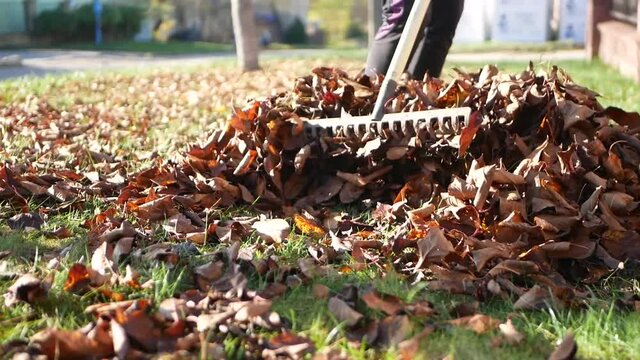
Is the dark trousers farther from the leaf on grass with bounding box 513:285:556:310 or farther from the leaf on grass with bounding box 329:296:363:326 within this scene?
the leaf on grass with bounding box 329:296:363:326

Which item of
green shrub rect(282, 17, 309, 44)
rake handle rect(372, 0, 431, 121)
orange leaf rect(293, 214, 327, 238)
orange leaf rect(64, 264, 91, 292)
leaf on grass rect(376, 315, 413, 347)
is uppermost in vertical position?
rake handle rect(372, 0, 431, 121)

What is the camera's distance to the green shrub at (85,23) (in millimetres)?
25516

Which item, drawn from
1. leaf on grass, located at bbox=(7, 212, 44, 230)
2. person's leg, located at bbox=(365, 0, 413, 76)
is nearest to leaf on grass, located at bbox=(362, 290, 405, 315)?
leaf on grass, located at bbox=(7, 212, 44, 230)

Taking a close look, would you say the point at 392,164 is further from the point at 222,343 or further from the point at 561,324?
the point at 222,343

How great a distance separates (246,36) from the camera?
10828 millimetres

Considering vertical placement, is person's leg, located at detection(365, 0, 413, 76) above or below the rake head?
above

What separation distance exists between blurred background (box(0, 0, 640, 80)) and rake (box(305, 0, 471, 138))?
5461mm

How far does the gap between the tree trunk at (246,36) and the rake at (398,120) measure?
7.18m

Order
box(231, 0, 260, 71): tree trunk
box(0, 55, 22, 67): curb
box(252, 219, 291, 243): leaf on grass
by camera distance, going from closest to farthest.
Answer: box(252, 219, 291, 243): leaf on grass, box(231, 0, 260, 71): tree trunk, box(0, 55, 22, 67): curb

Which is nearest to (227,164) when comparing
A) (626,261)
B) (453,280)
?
(453,280)

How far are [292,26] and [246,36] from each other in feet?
65.9

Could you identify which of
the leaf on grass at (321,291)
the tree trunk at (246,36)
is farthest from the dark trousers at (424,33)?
the tree trunk at (246,36)

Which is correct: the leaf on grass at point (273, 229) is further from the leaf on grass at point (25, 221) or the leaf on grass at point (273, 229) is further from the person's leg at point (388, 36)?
the person's leg at point (388, 36)

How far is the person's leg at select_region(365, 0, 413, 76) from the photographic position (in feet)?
15.4
